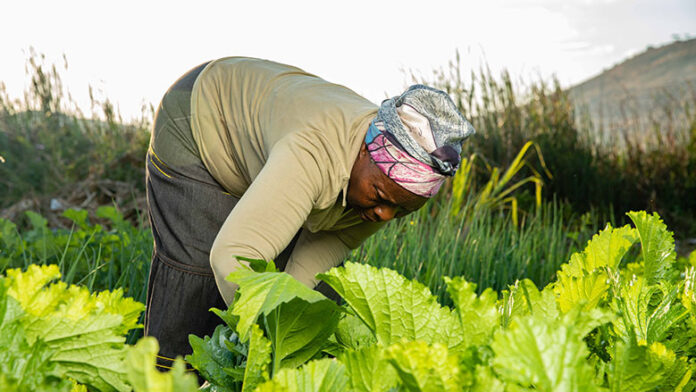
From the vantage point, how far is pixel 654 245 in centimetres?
96

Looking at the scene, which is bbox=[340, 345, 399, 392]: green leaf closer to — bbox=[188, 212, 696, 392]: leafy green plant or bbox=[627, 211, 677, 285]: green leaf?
bbox=[188, 212, 696, 392]: leafy green plant

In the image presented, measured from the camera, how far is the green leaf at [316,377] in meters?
0.51

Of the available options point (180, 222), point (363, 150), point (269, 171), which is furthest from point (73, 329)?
point (180, 222)

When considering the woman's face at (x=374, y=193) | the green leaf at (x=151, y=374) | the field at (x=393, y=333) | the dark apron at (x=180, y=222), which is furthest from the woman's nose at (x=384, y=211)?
the green leaf at (x=151, y=374)

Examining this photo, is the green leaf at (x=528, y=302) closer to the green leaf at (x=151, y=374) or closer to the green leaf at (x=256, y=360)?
the green leaf at (x=256, y=360)

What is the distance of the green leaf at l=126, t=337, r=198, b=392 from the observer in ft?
1.24

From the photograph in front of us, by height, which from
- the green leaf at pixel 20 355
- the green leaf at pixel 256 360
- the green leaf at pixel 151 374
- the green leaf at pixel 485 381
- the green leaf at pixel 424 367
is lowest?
the green leaf at pixel 256 360

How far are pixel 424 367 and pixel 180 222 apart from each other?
176cm

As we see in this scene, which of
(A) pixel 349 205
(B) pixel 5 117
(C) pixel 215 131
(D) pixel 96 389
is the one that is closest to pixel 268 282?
(D) pixel 96 389

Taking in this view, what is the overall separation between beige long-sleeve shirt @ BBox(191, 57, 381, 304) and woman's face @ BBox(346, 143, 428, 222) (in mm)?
34

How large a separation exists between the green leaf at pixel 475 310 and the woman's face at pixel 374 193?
1128 millimetres

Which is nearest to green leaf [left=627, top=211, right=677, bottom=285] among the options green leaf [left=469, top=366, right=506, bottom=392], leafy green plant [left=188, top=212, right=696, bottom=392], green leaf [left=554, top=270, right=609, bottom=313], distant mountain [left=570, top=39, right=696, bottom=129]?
leafy green plant [left=188, top=212, right=696, bottom=392]

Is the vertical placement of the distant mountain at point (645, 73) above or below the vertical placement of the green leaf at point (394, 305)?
below

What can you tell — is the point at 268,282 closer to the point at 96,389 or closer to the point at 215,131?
the point at 96,389
